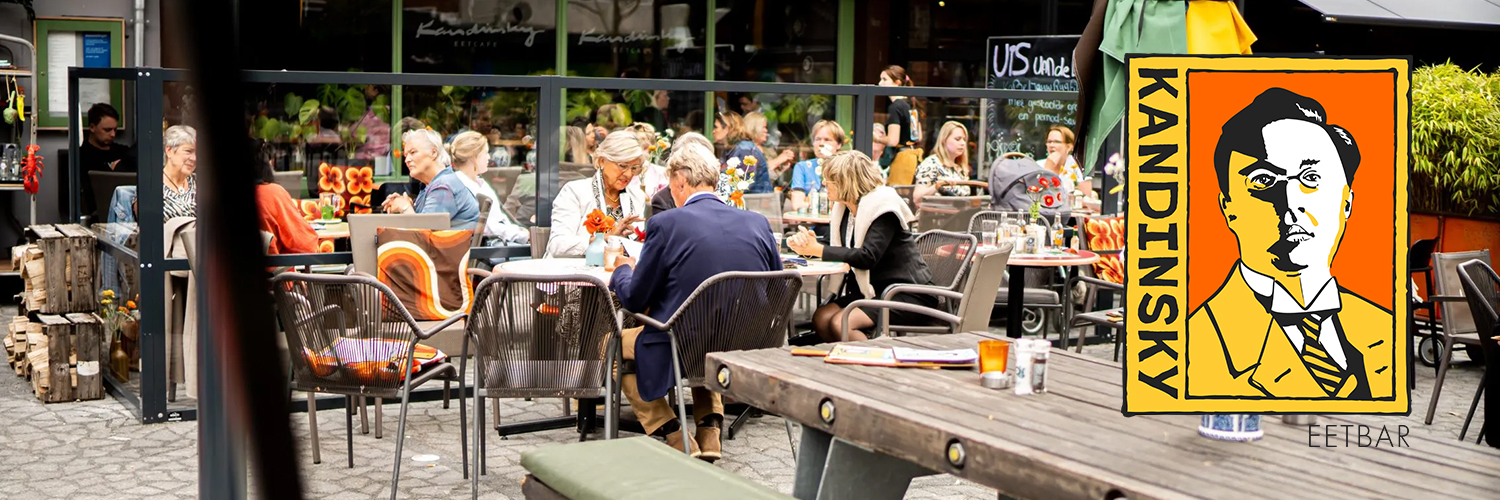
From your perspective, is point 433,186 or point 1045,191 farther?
point 1045,191

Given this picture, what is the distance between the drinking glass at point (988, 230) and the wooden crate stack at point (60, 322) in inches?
179

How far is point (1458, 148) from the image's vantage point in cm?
985

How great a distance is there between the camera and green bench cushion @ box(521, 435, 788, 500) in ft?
10.9

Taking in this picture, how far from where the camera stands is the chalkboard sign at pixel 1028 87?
9.34 m

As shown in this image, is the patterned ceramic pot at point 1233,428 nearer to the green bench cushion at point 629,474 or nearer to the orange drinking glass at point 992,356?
the orange drinking glass at point 992,356

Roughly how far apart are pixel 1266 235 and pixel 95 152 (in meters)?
6.44

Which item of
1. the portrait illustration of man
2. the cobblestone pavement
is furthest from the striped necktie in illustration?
the cobblestone pavement

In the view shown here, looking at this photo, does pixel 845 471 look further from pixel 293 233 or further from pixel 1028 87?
pixel 1028 87

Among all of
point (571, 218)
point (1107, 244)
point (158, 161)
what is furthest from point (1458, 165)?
point (158, 161)

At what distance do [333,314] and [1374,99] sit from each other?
3566 mm

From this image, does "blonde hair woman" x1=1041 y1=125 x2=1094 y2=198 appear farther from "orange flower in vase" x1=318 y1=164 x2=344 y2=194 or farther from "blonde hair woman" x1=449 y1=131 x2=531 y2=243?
"orange flower in vase" x1=318 y1=164 x2=344 y2=194

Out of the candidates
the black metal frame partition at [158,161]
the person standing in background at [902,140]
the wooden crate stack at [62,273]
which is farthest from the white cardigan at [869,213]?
the wooden crate stack at [62,273]

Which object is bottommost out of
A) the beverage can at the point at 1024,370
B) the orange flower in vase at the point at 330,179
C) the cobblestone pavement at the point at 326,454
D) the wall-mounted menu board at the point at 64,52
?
the cobblestone pavement at the point at 326,454

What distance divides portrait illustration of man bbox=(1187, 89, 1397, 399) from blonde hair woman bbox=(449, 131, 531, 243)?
479cm
